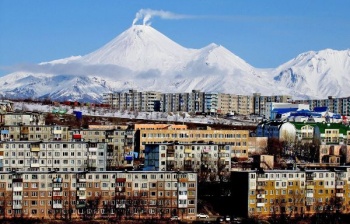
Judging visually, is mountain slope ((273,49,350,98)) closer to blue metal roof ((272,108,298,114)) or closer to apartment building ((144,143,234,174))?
blue metal roof ((272,108,298,114))

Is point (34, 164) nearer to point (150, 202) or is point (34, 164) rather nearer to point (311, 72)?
point (150, 202)

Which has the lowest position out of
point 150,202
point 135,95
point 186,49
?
point 150,202

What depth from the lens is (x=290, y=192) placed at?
20.4 metres

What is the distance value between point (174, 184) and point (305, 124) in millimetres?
15181

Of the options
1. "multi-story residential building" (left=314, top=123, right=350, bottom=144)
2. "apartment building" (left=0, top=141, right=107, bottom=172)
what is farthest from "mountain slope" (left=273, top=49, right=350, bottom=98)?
"apartment building" (left=0, top=141, right=107, bottom=172)

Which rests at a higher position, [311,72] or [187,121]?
[311,72]

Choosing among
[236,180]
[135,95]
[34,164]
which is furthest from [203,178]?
[135,95]

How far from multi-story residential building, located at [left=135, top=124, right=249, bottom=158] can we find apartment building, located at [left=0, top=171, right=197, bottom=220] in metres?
8.10

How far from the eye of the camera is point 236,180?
67.8ft

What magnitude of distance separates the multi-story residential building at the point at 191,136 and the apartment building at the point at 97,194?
810cm

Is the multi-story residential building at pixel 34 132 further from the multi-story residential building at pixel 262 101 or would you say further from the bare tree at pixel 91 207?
the multi-story residential building at pixel 262 101

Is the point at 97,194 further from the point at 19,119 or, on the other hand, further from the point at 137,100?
the point at 137,100

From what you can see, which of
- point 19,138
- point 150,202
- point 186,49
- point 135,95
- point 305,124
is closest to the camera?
point 150,202

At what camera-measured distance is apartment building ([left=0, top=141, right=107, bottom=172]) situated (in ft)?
73.8
